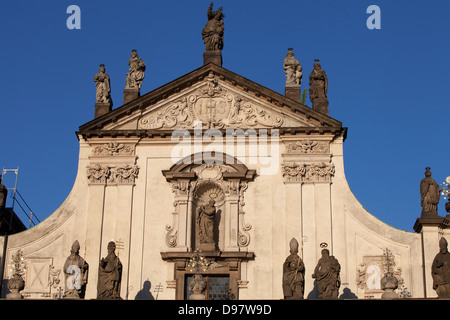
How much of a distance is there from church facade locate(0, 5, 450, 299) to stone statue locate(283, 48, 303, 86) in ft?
0.23

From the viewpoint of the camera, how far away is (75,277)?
78.5 ft

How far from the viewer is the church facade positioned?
2628 centimetres

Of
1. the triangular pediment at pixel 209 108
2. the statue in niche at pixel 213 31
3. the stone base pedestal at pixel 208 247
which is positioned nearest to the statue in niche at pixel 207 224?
the stone base pedestal at pixel 208 247

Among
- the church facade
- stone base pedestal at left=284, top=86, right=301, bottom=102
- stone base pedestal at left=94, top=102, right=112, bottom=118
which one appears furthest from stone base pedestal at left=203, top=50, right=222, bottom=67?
stone base pedestal at left=94, top=102, right=112, bottom=118

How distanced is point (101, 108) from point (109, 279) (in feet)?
23.8

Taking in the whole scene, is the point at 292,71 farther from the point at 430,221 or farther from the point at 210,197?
the point at 430,221

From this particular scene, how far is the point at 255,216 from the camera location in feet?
89.1

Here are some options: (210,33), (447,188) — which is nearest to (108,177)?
(210,33)

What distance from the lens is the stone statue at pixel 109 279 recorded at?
2370 cm

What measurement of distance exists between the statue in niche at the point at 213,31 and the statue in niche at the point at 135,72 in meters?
2.44

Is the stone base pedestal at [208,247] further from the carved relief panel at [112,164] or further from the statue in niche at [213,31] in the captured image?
the statue in niche at [213,31]

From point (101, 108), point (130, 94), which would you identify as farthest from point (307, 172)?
point (101, 108)
